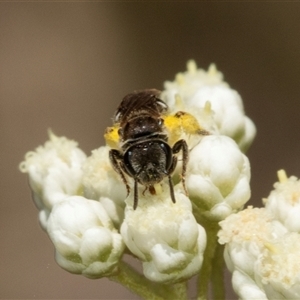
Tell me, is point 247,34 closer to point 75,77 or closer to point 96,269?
point 75,77

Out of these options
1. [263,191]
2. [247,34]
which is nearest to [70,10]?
[247,34]

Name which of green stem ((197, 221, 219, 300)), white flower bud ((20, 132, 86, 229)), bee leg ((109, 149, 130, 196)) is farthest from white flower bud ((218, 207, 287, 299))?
white flower bud ((20, 132, 86, 229))

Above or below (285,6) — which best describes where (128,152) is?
below

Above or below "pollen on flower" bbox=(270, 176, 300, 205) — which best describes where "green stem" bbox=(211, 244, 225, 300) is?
below

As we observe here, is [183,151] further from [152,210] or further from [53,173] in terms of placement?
[53,173]

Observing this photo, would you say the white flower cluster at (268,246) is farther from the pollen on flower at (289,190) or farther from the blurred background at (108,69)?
the blurred background at (108,69)

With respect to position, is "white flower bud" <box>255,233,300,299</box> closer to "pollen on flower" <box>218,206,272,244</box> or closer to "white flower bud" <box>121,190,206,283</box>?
"pollen on flower" <box>218,206,272,244</box>
